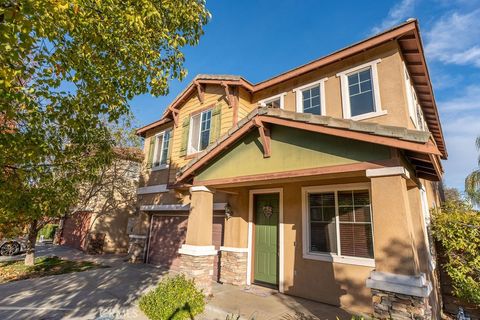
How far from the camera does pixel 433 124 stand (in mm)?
10461

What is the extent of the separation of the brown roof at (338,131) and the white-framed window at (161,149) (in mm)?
5467

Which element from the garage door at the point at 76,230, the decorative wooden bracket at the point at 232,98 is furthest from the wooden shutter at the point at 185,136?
the garage door at the point at 76,230

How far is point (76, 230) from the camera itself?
17.8 meters

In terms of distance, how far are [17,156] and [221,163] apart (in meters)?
4.32

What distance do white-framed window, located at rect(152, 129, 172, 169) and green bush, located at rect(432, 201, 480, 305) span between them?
409 inches

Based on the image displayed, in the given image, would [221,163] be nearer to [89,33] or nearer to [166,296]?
[166,296]

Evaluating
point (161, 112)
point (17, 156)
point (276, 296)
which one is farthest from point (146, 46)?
point (161, 112)

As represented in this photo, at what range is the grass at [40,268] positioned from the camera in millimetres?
9211

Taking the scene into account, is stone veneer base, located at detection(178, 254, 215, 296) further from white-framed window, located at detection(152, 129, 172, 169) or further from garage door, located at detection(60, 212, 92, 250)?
garage door, located at detection(60, 212, 92, 250)

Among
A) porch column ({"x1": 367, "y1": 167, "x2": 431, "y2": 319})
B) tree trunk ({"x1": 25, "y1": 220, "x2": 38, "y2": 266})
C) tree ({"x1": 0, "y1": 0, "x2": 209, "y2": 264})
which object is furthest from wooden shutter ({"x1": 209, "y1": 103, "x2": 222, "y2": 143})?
tree trunk ({"x1": 25, "y1": 220, "x2": 38, "y2": 266})

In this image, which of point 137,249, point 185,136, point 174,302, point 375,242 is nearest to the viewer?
point 375,242

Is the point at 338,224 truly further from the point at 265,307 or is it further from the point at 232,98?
the point at 232,98

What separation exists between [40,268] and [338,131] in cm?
1246

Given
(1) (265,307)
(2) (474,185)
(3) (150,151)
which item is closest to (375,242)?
(1) (265,307)
